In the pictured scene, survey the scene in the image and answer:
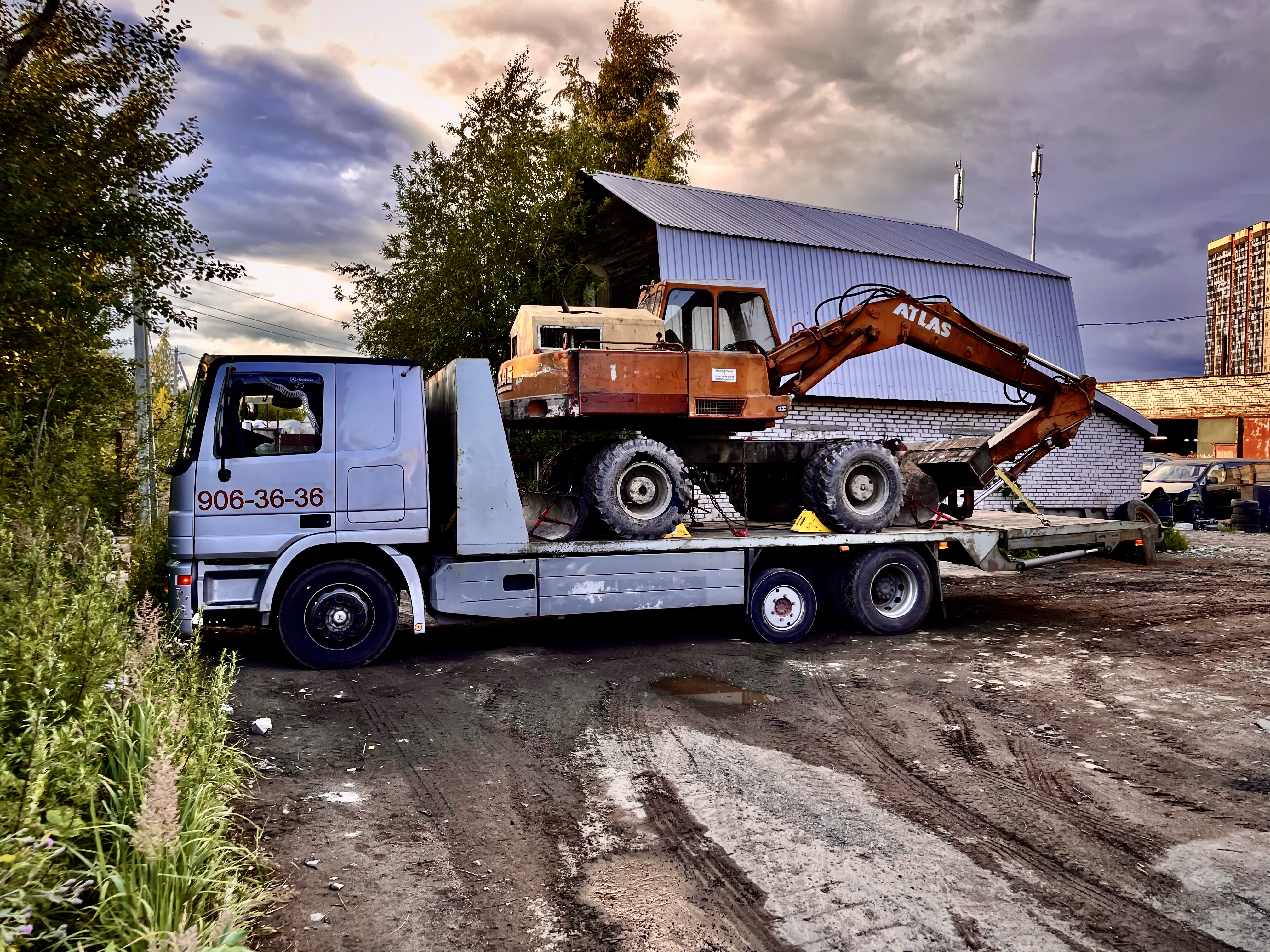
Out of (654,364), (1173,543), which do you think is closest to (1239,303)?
(1173,543)

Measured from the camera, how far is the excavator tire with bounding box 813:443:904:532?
30.5 feet

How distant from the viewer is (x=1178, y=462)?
2584 cm

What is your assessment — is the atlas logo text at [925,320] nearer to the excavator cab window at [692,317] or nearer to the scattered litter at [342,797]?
the excavator cab window at [692,317]

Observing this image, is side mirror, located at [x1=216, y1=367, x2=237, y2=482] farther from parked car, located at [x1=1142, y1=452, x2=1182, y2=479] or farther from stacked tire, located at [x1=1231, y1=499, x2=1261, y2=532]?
parked car, located at [x1=1142, y1=452, x2=1182, y2=479]

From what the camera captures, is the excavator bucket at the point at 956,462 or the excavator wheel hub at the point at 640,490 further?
the excavator bucket at the point at 956,462

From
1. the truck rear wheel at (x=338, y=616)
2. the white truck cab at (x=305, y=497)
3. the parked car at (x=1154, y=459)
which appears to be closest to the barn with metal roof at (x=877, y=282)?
the parked car at (x=1154, y=459)

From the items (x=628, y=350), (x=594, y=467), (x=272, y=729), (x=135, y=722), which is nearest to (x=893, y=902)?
(x=135, y=722)

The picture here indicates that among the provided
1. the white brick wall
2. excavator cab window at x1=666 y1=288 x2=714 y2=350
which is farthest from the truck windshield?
excavator cab window at x1=666 y1=288 x2=714 y2=350

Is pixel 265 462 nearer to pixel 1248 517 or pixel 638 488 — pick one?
pixel 638 488

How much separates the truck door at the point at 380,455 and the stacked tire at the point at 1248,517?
22.9 metres

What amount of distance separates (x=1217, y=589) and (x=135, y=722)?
1443 cm

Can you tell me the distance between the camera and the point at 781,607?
30.3ft

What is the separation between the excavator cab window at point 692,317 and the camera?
8.93 m

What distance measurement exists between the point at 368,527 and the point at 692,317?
155 inches
